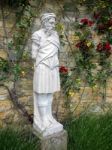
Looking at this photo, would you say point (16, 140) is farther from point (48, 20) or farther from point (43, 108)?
point (48, 20)

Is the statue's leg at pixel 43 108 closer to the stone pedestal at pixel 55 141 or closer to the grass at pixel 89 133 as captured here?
the stone pedestal at pixel 55 141

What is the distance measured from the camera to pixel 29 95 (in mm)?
6113

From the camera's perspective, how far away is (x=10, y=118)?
19.7 ft

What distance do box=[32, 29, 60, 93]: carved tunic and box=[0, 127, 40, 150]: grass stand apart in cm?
68

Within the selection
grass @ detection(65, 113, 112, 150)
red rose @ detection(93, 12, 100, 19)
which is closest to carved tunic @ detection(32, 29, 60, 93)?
grass @ detection(65, 113, 112, 150)

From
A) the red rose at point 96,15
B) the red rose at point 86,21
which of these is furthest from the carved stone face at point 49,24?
the red rose at point 96,15

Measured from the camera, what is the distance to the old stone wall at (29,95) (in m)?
5.83

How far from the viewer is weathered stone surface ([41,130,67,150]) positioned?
5332 millimetres

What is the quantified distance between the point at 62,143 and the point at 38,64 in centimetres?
117

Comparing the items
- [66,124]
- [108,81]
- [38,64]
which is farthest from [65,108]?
[38,64]

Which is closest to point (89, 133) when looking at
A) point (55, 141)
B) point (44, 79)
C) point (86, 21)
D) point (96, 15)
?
point (55, 141)

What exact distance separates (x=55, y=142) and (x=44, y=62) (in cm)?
113

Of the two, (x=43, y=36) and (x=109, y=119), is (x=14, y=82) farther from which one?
(x=109, y=119)

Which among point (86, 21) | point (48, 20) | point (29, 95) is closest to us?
point (48, 20)
